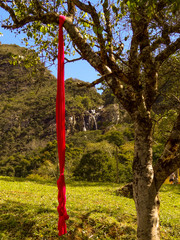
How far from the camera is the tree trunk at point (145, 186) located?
3.07 meters

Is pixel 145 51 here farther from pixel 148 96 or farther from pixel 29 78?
pixel 29 78

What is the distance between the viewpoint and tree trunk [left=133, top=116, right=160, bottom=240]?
3072 millimetres

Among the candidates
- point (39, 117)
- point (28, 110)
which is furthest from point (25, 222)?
point (39, 117)

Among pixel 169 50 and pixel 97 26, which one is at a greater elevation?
pixel 97 26

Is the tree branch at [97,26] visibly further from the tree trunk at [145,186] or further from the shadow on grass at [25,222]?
the shadow on grass at [25,222]

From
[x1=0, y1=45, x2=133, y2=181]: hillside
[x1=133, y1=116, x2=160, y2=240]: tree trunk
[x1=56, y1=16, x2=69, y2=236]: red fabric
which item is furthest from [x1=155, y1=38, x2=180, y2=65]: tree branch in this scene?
[x1=0, y1=45, x2=133, y2=181]: hillside

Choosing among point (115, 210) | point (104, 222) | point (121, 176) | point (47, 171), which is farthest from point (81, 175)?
point (104, 222)

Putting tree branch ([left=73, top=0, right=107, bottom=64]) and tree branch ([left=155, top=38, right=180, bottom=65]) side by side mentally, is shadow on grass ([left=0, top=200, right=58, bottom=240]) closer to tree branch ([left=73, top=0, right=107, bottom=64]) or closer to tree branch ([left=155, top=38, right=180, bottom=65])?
tree branch ([left=73, top=0, right=107, bottom=64])

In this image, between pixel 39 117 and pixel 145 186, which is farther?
pixel 39 117

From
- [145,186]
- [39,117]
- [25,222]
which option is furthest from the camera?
[39,117]

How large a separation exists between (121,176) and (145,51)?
16.9 m

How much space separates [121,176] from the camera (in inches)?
754

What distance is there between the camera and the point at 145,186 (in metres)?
3.09

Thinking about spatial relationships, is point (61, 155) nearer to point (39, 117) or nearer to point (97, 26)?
point (97, 26)
